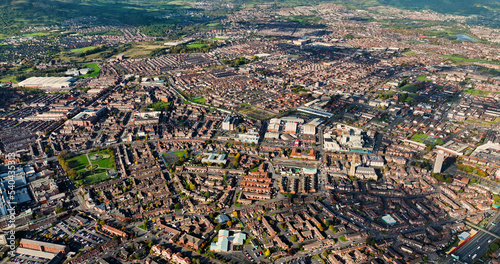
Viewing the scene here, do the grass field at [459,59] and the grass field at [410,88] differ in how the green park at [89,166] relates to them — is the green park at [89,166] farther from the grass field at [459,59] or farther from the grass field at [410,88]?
the grass field at [459,59]

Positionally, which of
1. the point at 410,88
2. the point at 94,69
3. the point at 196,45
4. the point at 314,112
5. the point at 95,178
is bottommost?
the point at 95,178

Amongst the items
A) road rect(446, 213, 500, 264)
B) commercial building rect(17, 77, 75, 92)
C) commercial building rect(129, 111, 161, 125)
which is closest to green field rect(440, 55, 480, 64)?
road rect(446, 213, 500, 264)

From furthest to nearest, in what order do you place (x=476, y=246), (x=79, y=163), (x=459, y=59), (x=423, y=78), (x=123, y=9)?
(x=123, y=9), (x=459, y=59), (x=423, y=78), (x=79, y=163), (x=476, y=246)

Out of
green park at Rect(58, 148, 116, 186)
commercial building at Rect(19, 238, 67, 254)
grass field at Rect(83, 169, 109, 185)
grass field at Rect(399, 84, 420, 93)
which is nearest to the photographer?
commercial building at Rect(19, 238, 67, 254)

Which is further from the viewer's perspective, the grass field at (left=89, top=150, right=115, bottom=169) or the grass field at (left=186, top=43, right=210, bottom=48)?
the grass field at (left=186, top=43, right=210, bottom=48)

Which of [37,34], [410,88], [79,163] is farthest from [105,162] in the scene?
[37,34]

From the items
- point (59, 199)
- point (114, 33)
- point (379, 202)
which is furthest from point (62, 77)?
point (379, 202)

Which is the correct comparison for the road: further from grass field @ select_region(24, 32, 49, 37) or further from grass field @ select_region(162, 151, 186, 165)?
grass field @ select_region(24, 32, 49, 37)

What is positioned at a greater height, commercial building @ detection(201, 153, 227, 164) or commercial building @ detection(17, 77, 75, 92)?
commercial building @ detection(17, 77, 75, 92)

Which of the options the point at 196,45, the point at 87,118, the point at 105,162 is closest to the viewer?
the point at 105,162

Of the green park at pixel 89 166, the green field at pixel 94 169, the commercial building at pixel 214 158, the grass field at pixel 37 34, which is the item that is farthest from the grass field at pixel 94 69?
the commercial building at pixel 214 158

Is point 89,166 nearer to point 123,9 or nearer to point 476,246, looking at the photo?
point 476,246
